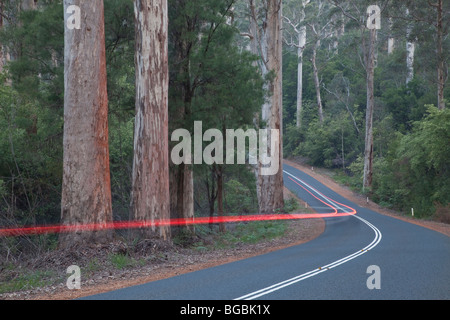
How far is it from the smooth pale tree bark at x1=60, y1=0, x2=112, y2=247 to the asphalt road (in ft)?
11.0

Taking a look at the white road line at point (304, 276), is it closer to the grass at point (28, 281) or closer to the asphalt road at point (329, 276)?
the asphalt road at point (329, 276)

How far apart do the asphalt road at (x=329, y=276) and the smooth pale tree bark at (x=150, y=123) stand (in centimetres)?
310

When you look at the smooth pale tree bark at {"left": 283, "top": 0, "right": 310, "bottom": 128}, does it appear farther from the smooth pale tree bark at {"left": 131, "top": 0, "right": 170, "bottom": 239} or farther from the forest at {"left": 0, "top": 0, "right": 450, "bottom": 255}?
the smooth pale tree bark at {"left": 131, "top": 0, "right": 170, "bottom": 239}

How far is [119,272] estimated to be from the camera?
10.9 metres

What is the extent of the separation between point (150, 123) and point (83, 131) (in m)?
2.24

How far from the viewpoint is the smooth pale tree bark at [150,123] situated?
13.7 m

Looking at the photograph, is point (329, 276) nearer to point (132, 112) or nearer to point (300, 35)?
point (132, 112)

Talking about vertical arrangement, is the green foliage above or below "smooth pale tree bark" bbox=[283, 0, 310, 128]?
below

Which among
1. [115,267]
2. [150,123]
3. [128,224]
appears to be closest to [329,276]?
[115,267]

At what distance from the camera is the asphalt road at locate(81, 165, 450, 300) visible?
8.14 m

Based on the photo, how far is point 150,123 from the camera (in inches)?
543

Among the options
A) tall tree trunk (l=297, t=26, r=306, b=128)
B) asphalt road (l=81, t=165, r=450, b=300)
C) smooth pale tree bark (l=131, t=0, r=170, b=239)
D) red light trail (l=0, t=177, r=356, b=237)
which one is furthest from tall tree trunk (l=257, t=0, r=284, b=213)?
tall tree trunk (l=297, t=26, r=306, b=128)
